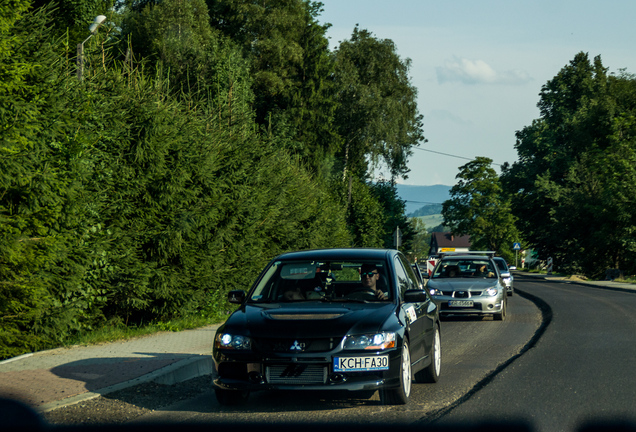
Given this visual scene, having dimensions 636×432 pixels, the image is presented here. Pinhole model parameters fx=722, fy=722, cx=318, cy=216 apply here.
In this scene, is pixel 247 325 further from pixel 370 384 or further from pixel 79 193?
pixel 79 193

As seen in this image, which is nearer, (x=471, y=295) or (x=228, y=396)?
(x=228, y=396)

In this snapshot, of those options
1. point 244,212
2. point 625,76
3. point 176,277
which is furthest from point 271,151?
point 625,76

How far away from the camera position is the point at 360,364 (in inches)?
255

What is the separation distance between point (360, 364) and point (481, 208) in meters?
88.1

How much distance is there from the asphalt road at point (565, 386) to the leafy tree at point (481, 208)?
78.4 meters

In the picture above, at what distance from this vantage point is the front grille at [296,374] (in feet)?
21.1

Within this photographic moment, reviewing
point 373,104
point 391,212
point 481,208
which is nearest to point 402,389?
point 373,104

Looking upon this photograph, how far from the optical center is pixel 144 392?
306 inches

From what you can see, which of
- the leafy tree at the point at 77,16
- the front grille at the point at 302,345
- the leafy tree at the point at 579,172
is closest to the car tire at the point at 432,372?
the front grille at the point at 302,345

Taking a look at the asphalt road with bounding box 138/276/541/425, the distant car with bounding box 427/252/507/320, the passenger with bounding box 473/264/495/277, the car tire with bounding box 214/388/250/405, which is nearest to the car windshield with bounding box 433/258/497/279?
the passenger with bounding box 473/264/495/277

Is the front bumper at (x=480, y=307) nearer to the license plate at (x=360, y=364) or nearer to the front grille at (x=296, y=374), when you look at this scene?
the license plate at (x=360, y=364)

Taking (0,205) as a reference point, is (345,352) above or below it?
below

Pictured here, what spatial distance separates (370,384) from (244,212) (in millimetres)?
9907

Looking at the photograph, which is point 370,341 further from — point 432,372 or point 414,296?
point 432,372
